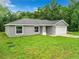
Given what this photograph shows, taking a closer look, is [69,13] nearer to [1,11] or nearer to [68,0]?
[68,0]

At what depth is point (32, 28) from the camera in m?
32.9

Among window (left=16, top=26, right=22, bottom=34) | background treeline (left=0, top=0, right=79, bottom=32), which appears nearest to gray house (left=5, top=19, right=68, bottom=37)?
window (left=16, top=26, right=22, bottom=34)

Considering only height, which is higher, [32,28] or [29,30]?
[32,28]

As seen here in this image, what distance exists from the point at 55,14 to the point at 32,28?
17.8 meters

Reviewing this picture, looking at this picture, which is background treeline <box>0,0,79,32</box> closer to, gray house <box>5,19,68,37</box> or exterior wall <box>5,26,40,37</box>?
gray house <box>5,19,68,37</box>

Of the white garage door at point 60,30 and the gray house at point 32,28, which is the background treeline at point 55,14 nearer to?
the white garage door at point 60,30

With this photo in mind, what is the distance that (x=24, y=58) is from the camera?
1413 cm

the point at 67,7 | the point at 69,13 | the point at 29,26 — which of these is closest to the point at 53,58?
the point at 29,26

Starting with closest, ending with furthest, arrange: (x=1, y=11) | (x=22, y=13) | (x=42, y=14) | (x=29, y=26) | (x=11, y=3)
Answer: (x=29, y=26) → (x=1, y=11) → (x=42, y=14) → (x=22, y=13) → (x=11, y=3)

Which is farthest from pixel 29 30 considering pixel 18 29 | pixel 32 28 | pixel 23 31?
pixel 18 29

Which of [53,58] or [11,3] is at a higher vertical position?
[11,3]

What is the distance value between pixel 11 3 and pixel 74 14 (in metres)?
26.4

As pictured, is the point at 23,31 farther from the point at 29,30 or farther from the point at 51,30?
the point at 51,30

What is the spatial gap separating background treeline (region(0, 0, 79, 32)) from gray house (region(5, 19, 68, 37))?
12.2m
